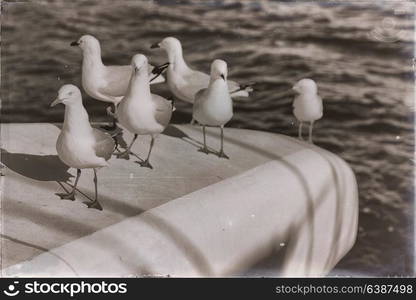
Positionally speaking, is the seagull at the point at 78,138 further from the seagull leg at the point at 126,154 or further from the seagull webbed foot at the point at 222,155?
the seagull webbed foot at the point at 222,155

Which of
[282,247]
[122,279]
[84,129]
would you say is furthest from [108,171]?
[282,247]

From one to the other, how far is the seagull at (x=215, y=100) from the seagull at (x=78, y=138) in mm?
303

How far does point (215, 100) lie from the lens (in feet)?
6.26

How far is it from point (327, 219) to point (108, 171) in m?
0.66

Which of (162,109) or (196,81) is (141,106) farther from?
(196,81)

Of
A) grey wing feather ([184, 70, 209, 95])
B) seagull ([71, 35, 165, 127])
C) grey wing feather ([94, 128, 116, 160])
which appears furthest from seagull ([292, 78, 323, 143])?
grey wing feather ([94, 128, 116, 160])

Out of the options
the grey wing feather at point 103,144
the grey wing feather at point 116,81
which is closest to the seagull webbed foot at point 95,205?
the grey wing feather at point 103,144

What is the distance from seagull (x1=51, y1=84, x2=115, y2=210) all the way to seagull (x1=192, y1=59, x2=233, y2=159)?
30 cm

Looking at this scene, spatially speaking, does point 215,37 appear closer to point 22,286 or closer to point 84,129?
point 84,129

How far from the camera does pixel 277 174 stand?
200 cm

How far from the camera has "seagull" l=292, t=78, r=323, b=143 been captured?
2.12 metres

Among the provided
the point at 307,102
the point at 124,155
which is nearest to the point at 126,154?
the point at 124,155

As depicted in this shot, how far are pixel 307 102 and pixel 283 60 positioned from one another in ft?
1.28

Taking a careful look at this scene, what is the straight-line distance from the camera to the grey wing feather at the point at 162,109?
73.7 inches
